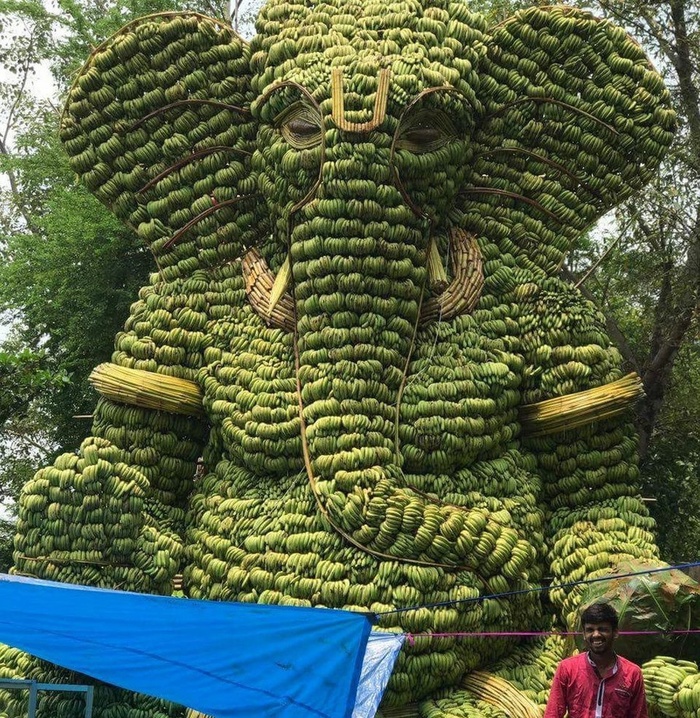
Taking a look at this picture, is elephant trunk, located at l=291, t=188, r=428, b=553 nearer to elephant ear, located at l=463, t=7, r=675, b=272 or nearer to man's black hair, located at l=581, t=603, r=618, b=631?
elephant ear, located at l=463, t=7, r=675, b=272

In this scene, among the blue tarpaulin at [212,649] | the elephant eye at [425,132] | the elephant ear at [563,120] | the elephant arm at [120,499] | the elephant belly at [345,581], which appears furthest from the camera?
the elephant ear at [563,120]

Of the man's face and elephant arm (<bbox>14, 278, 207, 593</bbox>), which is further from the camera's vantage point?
elephant arm (<bbox>14, 278, 207, 593</bbox>)

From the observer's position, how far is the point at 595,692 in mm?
3420

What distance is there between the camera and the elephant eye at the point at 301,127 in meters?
5.64

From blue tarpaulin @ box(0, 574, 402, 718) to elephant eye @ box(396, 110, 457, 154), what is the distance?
2678 millimetres

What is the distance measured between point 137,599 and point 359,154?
250 centimetres

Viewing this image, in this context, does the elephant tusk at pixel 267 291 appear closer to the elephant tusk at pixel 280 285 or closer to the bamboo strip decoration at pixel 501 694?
the elephant tusk at pixel 280 285

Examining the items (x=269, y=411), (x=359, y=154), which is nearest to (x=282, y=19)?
(x=359, y=154)

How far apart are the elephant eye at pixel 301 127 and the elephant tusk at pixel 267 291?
0.65m

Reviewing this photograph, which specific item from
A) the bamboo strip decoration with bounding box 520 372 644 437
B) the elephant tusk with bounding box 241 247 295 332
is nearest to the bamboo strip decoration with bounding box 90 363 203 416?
the elephant tusk with bounding box 241 247 295 332

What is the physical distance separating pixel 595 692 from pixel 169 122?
4130mm

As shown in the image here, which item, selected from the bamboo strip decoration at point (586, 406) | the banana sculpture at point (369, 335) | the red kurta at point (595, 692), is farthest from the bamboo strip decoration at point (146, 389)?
the red kurta at point (595, 692)

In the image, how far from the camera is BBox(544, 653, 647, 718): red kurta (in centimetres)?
340

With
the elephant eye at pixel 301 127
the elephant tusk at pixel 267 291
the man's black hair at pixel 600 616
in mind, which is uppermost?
the elephant eye at pixel 301 127
